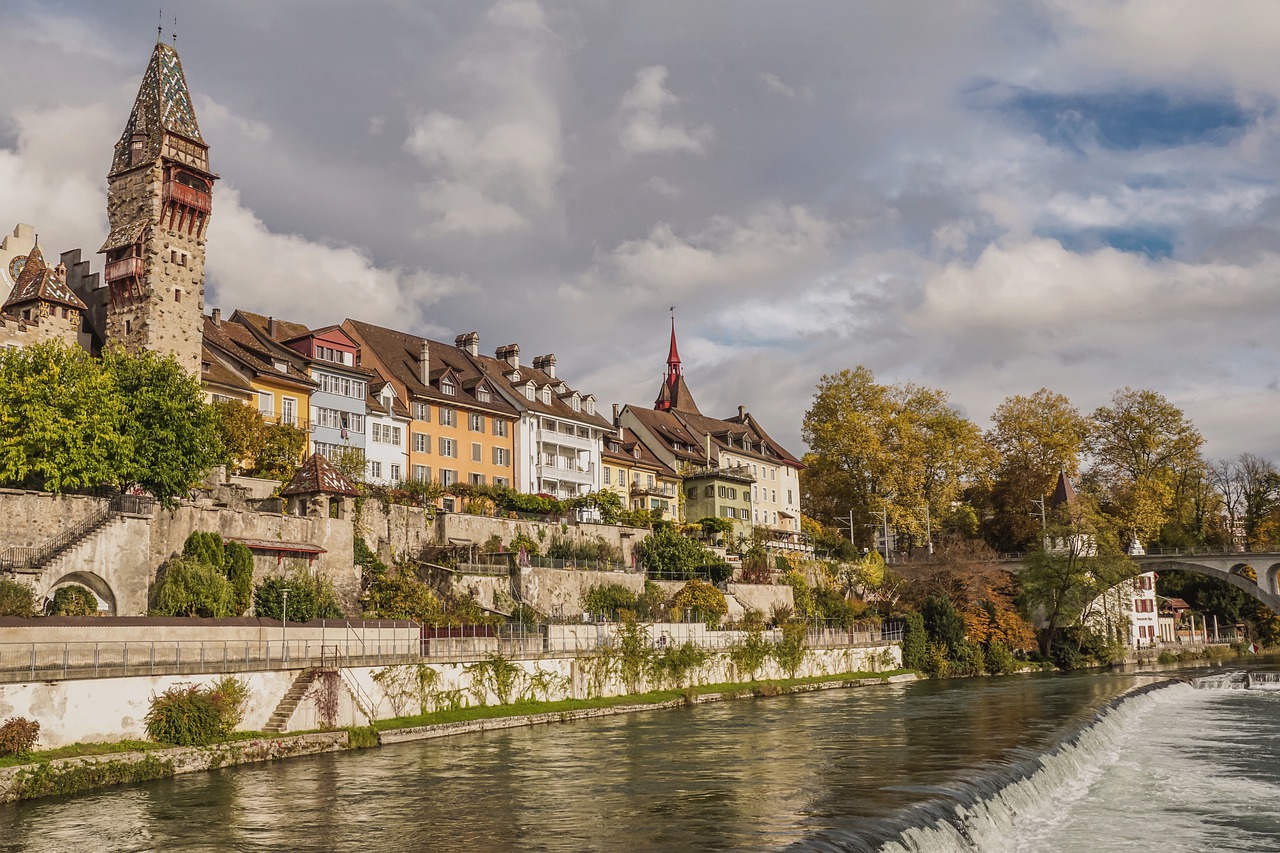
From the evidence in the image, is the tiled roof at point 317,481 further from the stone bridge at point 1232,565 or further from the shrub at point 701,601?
the stone bridge at point 1232,565

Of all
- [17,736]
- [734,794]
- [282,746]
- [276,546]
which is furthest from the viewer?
[276,546]

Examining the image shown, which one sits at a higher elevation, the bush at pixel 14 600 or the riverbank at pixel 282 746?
the bush at pixel 14 600

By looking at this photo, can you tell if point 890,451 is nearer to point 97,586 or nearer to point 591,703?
point 591,703

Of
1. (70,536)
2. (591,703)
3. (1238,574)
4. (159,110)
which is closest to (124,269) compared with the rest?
(159,110)

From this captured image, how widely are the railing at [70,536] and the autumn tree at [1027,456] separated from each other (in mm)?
66602

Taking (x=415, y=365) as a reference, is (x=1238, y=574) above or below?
below

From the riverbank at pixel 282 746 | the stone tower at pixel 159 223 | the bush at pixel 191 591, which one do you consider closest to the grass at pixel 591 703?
the riverbank at pixel 282 746

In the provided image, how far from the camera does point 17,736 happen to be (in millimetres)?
27656

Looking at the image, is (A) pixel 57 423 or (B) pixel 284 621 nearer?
(B) pixel 284 621

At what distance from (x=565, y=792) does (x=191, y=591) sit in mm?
18221

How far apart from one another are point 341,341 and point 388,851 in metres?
46.8

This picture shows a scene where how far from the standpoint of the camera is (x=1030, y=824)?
25.3m

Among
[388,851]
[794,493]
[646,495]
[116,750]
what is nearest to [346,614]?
[116,750]

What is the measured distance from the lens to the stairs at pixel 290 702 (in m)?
34.4
